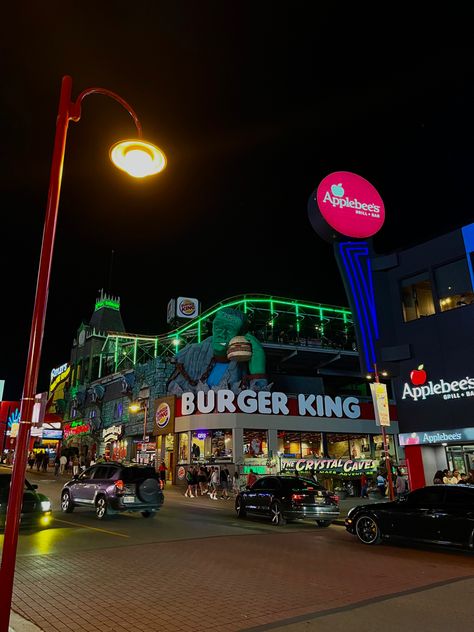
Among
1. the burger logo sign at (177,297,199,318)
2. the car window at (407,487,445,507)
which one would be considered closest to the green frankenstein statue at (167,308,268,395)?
the burger logo sign at (177,297,199,318)

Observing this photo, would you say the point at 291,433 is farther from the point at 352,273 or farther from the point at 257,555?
the point at 257,555

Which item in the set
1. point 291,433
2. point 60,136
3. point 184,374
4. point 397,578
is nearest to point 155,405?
point 184,374

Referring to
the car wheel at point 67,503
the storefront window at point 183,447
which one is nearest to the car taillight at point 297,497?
the car wheel at point 67,503

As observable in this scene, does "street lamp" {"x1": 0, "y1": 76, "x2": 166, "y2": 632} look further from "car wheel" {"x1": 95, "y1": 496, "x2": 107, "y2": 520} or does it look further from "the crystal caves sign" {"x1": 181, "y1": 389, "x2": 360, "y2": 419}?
"the crystal caves sign" {"x1": 181, "y1": 389, "x2": 360, "y2": 419}

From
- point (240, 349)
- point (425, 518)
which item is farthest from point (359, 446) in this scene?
point (425, 518)

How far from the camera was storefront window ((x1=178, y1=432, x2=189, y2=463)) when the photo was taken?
35.3m

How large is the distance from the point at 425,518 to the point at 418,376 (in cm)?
1160

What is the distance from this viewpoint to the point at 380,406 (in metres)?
19.1

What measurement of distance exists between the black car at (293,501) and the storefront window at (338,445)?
2307cm

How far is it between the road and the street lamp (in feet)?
5.28

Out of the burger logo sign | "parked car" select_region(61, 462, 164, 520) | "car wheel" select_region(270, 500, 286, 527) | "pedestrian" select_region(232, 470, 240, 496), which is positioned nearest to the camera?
"parked car" select_region(61, 462, 164, 520)

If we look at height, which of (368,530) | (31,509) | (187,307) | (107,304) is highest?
(107,304)

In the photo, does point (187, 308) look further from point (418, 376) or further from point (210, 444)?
point (418, 376)

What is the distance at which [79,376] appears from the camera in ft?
240
